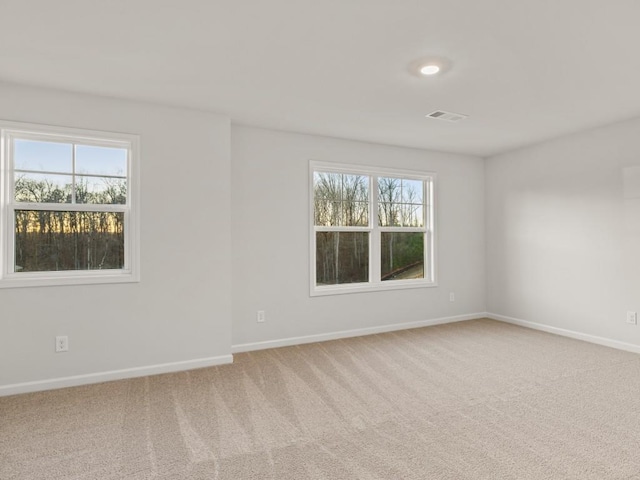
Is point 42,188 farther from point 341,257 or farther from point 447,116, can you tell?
point 447,116

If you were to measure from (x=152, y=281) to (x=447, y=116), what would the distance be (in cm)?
328

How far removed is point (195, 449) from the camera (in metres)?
2.17

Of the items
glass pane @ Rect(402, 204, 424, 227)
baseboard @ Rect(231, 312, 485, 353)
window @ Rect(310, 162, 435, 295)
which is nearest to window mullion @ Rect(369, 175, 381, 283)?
window @ Rect(310, 162, 435, 295)

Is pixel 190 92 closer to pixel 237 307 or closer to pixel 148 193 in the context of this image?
pixel 148 193

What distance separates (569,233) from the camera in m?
4.55

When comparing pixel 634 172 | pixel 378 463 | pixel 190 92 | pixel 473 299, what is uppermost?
pixel 190 92

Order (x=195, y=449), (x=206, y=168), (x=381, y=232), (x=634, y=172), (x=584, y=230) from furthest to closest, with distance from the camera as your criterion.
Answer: (x=381, y=232)
(x=584, y=230)
(x=634, y=172)
(x=206, y=168)
(x=195, y=449)

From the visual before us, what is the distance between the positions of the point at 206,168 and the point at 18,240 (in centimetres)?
164

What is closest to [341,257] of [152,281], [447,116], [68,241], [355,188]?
[355,188]

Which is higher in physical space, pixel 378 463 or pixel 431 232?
pixel 431 232

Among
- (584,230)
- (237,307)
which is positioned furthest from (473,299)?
(237,307)

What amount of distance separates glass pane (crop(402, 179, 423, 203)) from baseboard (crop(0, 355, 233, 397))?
3.12 meters

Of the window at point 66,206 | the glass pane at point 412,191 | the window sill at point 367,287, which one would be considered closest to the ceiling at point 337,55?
the window at point 66,206

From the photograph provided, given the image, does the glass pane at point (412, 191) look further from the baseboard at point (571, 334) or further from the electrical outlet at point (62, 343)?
the electrical outlet at point (62, 343)
